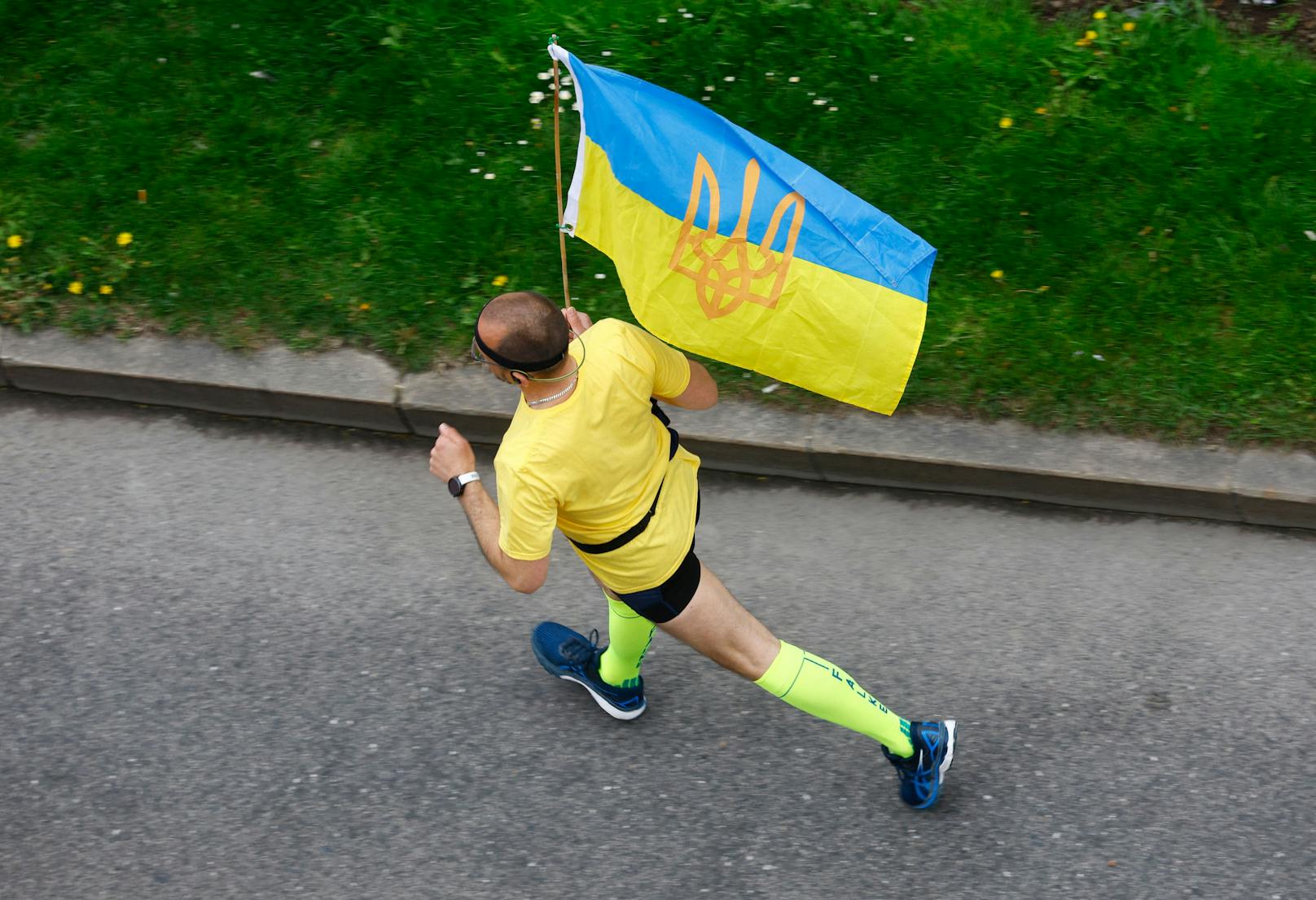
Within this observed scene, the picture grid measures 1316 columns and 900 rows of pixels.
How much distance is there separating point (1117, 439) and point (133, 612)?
145 inches

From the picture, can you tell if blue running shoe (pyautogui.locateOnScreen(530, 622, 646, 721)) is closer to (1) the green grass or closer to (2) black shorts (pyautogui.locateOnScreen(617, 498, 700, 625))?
(2) black shorts (pyautogui.locateOnScreen(617, 498, 700, 625))

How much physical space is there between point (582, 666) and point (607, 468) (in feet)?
4.16

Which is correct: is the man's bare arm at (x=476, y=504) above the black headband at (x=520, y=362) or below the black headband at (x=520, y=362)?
below

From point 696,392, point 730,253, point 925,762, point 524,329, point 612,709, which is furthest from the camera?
point 612,709

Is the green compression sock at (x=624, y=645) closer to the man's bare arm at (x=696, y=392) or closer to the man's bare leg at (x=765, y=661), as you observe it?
the man's bare leg at (x=765, y=661)

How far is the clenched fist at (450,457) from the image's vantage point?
139 inches

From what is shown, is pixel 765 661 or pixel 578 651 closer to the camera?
pixel 765 661

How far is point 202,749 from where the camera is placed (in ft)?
14.8

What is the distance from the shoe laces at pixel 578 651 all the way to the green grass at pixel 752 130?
1.30m

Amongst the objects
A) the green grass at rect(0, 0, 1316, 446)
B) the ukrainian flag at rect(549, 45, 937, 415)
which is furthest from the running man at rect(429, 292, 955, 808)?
the green grass at rect(0, 0, 1316, 446)

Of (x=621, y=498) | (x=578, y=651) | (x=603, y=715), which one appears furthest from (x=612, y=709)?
(x=621, y=498)

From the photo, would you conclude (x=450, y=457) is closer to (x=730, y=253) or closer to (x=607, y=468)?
(x=607, y=468)

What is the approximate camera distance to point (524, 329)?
3199 mm

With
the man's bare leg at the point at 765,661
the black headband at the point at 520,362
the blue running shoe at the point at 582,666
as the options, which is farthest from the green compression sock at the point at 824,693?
the black headband at the point at 520,362
